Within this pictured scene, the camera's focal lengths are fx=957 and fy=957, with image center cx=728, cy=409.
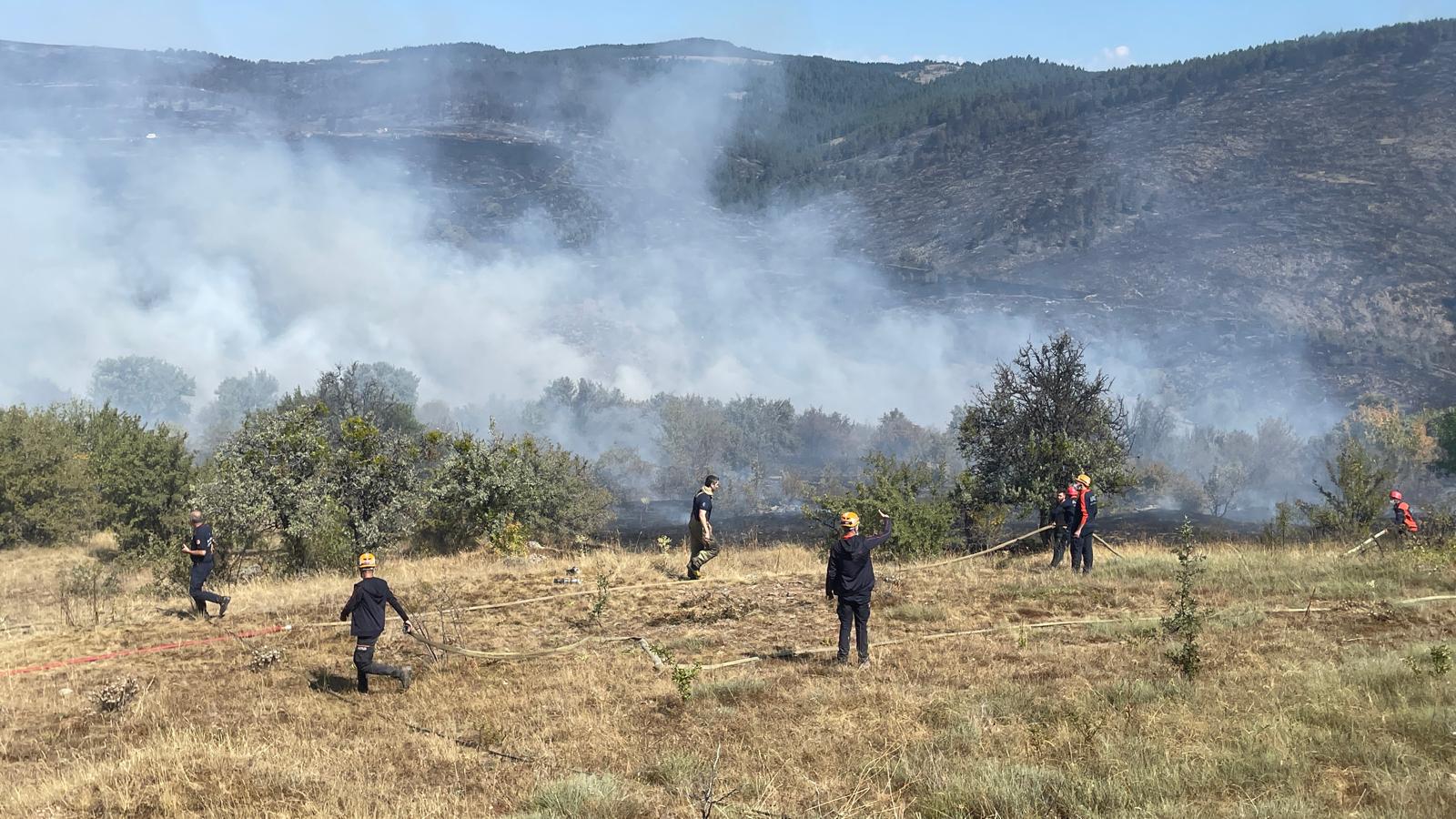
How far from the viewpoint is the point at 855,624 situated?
10836mm

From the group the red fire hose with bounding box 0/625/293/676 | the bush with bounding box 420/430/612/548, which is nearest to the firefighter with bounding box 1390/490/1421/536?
the red fire hose with bounding box 0/625/293/676

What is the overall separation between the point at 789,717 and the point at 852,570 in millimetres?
2432

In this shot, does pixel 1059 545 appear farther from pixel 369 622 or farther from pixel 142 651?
pixel 142 651

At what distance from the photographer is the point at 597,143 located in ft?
627

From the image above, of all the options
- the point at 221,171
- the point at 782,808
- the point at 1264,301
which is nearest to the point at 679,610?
the point at 782,808

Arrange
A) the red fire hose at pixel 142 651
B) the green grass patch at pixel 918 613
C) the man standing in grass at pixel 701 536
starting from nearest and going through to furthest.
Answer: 1. the red fire hose at pixel 142 651
2. the green grass patch at pixel 918 613
3. the man standing in grass at pixel 701 536

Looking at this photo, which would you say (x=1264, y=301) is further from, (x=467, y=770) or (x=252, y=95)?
(x=252, y=95)

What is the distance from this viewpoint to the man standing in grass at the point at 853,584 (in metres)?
10.7

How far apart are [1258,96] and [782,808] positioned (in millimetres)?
141254

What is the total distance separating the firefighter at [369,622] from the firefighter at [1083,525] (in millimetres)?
11013

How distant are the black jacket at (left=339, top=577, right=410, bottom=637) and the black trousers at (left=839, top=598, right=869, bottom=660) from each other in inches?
191

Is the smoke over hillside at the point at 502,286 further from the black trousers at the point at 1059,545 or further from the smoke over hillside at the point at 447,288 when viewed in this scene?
the black trousers at the point at 1059,545

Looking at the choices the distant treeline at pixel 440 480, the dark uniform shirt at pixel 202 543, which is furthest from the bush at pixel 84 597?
the dark uniform shirt at pixel 202 543

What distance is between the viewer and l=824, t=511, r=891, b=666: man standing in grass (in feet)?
35.2
